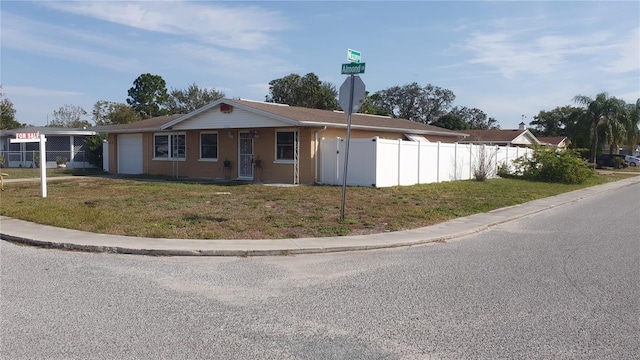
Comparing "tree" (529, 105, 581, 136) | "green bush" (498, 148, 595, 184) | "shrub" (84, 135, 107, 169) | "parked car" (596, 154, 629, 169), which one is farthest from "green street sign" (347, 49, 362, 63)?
"tree" (529, 105, 581, 136)

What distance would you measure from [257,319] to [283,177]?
55.2 feet

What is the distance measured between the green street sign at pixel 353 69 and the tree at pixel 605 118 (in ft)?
141

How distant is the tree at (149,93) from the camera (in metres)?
76.4

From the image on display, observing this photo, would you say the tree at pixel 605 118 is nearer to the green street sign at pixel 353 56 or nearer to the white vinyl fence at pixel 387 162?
the white vinyl fence at pixel 387 162

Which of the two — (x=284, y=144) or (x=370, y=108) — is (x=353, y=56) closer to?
(x=284, y=144)

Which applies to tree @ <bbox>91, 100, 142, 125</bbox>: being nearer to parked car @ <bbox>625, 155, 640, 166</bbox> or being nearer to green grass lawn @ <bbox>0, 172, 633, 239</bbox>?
green grass lawn @ <bbox>0, 172, 633, 239</bbox>

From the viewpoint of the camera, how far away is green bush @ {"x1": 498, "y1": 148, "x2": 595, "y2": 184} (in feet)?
92.0

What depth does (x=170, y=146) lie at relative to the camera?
26859 millimetres

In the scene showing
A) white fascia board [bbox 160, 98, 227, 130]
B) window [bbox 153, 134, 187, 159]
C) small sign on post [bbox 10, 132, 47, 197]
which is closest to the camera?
small sign on post [bbox 10, 132, 47, 197]

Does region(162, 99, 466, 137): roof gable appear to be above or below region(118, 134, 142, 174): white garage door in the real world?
above

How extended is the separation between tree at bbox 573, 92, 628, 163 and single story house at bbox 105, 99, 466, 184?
26.6 m

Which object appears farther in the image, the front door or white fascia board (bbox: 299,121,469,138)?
the front door

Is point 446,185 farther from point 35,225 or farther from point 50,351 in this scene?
point 50,351

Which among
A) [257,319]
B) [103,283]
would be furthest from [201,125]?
[257,319]
